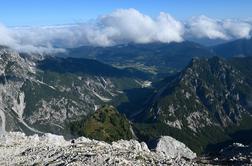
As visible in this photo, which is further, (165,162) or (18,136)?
(18,136)

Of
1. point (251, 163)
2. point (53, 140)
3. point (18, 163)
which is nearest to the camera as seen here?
point (251, 163)

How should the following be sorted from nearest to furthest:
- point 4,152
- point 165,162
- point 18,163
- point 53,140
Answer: point 165,162 → point 18,163 → point 4,152 → point 53,140

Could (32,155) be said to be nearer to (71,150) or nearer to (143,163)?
(71,150)

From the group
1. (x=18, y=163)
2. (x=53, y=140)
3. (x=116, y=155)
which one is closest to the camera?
(x=116, y=155)

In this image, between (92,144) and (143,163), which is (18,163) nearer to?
(92,144)

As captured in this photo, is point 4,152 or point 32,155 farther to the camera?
point 4,152

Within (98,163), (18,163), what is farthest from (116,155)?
(18,163)

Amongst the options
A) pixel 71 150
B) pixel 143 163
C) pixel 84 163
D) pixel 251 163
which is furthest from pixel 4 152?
pixel 251 163

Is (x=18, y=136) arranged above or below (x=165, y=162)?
above

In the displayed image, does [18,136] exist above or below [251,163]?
above
